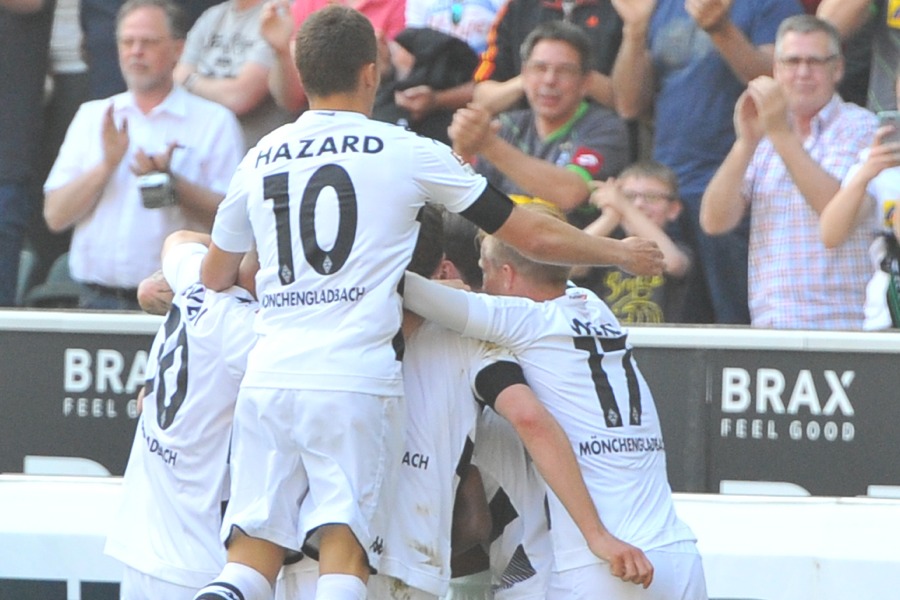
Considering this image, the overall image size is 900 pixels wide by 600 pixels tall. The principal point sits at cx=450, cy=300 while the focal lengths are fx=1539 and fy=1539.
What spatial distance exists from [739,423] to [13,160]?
12.2ft

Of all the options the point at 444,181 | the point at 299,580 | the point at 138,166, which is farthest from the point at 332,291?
the point at 138,166

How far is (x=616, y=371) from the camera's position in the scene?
4.12 meters

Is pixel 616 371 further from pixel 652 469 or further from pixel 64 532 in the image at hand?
pixel 64 532

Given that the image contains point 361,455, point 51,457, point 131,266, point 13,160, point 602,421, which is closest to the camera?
point 361,455

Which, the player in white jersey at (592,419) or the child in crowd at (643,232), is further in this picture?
the child in crowd at (643,232)

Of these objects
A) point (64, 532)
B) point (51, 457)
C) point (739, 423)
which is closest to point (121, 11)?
point (51, 457)

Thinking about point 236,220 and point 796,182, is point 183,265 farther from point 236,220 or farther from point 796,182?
point 796,182

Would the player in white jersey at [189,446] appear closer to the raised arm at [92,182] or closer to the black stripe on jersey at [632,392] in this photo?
the black stripe on jersey at [632,392]

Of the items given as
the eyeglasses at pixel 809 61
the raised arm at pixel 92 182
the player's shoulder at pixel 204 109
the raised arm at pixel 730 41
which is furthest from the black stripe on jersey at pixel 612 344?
the raised arm at pixel 92 182

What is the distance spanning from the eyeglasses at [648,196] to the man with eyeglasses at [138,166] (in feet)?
5.54

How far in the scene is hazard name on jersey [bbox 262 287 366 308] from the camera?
3832 mm

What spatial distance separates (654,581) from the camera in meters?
3.97

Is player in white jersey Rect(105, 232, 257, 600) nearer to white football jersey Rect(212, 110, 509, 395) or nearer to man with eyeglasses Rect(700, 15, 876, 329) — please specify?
white football jersey Rect(212, 110, 509, 395)

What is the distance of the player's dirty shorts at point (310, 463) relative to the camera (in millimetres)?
3770
